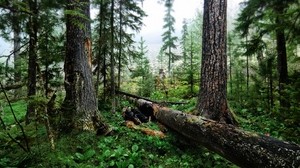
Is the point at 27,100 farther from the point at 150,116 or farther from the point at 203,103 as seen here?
the point at 150,116

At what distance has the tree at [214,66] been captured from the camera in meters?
6.89

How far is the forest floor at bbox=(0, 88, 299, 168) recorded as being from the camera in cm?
471

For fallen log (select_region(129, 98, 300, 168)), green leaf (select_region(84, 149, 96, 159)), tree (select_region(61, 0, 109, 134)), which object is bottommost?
green leaf (select_region(84, 149, 96, 159))

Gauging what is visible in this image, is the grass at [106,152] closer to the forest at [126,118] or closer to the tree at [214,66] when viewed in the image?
the forest at [126,118]

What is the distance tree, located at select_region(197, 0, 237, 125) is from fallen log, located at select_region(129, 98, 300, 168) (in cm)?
97

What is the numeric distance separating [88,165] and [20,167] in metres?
1.12

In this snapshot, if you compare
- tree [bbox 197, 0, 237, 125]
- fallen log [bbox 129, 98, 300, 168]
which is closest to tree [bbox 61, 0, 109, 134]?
fallen log [bbox 129, 98, 300, 168]

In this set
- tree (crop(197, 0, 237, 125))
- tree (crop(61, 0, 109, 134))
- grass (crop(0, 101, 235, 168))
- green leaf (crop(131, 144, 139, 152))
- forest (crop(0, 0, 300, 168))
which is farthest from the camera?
tree (crop(197, 0, 237, 125))

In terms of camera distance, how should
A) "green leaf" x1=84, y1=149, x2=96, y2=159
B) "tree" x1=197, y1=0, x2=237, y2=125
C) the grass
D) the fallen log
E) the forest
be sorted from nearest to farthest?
1. the fallen log
2. the forest
3. the grass
4. "green leaf" x1=84, y1=149, x2=96, y2=159
5. "tree" x1=197, y1=0, x2=237, y2=125

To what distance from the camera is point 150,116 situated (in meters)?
9.16

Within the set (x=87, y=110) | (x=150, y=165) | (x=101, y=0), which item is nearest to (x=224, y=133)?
(x=150, y=165)

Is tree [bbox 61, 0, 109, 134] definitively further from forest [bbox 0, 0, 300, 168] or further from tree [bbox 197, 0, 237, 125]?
tree [bbox 197, 0, 237, 125]

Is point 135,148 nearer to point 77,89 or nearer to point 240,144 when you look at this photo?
point 77,89

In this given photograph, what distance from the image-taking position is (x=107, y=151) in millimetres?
5414
